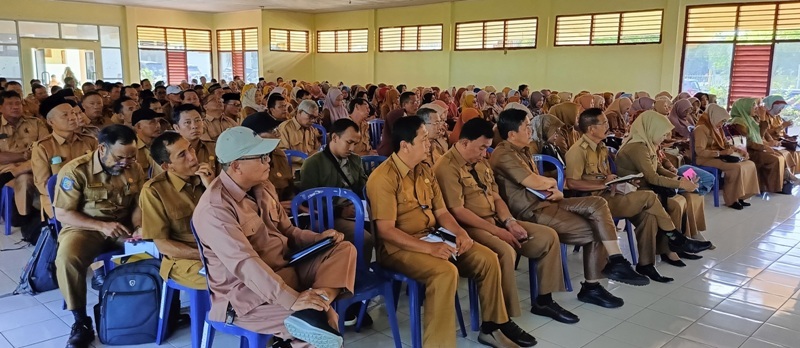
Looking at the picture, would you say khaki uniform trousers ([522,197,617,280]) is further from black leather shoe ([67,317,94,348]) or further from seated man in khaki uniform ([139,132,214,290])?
black leather shoe ([67,317,94,348])

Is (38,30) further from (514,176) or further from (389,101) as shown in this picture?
(514,176)

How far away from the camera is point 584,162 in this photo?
385 centimetres

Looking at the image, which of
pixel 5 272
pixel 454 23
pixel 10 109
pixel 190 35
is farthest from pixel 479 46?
pixel 5 272

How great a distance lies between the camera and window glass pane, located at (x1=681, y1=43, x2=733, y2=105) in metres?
9.82

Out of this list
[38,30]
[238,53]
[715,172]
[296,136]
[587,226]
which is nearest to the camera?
[587,226]

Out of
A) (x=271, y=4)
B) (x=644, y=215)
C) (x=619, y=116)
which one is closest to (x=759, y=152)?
(x=619, y=116)

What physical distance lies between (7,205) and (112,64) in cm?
1167

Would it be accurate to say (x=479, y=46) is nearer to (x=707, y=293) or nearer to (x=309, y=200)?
(x=707, y=293)

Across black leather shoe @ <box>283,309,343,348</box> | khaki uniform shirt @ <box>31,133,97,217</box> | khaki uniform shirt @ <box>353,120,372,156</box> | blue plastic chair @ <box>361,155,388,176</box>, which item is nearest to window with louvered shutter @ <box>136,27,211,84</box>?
khaki uniform shirt @ <box>353,120,372,156</box>

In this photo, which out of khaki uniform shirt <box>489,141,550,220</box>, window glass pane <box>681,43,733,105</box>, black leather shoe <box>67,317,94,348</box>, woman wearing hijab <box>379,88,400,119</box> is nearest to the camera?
black leather shoe <box>67,317,94,348</box>

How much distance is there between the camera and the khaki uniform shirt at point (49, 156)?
11.5 ft

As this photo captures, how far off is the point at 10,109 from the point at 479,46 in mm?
9696

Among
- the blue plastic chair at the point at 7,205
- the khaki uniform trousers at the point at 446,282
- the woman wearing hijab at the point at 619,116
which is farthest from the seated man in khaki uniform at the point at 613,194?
the blue plastic chair at the point at 7,205

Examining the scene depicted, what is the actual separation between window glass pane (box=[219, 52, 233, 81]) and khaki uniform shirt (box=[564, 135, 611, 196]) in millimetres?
14481
